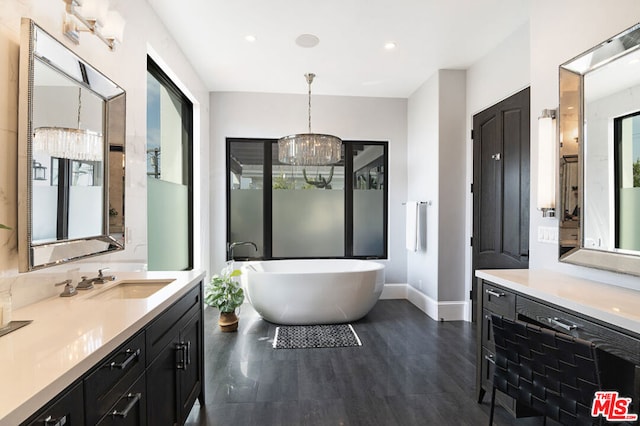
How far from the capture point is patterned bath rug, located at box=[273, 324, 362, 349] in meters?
3.07

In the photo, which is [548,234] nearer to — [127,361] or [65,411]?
[127,361]

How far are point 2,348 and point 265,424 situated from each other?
1441 millimetres

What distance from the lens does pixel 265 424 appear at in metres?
1.95

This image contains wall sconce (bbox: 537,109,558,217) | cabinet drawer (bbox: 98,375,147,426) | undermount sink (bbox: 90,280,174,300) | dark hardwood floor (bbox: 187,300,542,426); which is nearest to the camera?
cabinet drawer (bbox: 98,375,147,426)

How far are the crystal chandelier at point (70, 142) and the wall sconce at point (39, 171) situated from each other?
0.07m

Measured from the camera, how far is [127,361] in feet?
3.74

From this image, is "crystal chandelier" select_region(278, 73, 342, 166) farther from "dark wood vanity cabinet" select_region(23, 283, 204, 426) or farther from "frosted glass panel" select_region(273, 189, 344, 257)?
"dark wood vanity cabinet" select_region(23, 283, 204, 426)

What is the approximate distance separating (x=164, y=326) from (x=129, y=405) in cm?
38

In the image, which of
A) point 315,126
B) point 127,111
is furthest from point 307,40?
point 127,111

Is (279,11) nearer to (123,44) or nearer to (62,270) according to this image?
(123,44)

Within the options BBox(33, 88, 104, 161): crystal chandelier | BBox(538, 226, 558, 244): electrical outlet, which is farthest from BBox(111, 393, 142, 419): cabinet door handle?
BBox(538, 226, 558, 244): electrical outlet

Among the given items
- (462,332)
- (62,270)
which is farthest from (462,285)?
(62,270)

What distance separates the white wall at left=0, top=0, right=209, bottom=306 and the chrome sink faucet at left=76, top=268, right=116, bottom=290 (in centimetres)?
6

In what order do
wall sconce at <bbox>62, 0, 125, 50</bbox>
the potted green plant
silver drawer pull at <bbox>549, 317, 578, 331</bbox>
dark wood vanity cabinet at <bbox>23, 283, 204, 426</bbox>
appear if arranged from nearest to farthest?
dark wood vanity cabinet at <bbox>23, 283, 204, 426</bbox> → silver drawer pull at <bbox>549, 317, 578, 331</bbox> → wall sconce at <bbox>62, 0, 125, 50</bbox> → the potted green plant
